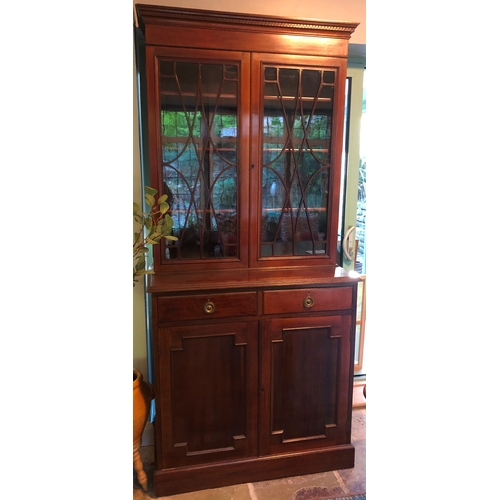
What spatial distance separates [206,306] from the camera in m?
1.45

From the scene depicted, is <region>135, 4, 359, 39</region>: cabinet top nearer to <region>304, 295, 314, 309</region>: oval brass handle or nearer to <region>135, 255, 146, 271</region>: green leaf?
<region>135, 255, 146, 271</region>: green leaf

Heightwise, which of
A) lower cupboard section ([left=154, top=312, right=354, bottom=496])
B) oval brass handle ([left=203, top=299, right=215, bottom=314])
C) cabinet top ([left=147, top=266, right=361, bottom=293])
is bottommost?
lower cupboard section ([left=154, top=312, right=354, bottom=496])

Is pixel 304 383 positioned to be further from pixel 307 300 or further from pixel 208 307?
pixel 208 307

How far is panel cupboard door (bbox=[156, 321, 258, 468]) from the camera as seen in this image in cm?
148

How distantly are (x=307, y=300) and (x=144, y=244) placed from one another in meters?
0.67

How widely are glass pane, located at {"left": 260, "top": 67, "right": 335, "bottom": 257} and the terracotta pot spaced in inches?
28.4

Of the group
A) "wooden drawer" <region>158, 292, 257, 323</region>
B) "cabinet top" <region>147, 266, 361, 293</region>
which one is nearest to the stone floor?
"wooden drawer" <region>158, 292, 257, 323</region>

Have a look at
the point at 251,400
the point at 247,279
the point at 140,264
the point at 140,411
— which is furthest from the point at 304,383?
the point at 140,264

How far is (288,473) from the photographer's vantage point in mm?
1636

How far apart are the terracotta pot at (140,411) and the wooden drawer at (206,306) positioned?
283 mm

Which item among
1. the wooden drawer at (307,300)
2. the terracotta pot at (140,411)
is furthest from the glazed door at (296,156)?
the terracotta pot at (140,411)

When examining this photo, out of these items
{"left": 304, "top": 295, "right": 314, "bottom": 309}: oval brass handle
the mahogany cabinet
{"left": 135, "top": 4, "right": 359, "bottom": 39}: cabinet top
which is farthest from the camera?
{"left": 304, "top": 295, "right": 314, "bottom": 309}: oval brass handle

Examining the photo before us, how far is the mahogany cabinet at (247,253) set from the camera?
56.6 inches
